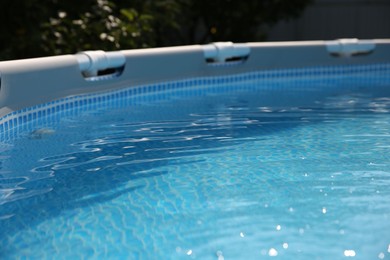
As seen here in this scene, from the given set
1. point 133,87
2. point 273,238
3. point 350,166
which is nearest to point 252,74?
point 133,87

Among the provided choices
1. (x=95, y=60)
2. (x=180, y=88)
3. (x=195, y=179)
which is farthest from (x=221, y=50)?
(x=195, y=179)

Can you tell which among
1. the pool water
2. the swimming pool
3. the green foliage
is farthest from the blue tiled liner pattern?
the green foliage

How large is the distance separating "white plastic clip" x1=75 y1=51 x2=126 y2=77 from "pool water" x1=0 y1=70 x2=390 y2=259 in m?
0.51

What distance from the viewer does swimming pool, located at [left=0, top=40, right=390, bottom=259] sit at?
234 centimetres

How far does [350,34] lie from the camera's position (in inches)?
523

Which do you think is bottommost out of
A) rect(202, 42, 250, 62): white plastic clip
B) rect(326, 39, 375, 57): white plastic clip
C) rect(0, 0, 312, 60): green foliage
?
rect(326, 39, 375, 57): white plastic clip

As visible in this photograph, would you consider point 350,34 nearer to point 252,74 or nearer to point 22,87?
point 252,74

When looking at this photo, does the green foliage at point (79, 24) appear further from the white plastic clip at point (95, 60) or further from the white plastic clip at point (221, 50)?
the white plastic clip at point (95, 60)

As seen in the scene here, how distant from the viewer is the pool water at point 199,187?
7.61ft

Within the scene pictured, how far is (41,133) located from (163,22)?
490cm

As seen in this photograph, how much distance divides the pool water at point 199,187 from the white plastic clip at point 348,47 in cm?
309

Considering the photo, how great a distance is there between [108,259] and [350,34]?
468 inches

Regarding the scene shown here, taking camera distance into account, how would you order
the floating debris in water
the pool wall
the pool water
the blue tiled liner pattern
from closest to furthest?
the pool water → the floating debris in water → the pool wall → the blue tiled liner pattern

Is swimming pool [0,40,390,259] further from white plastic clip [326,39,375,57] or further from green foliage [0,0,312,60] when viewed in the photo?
white plastic clip [326,39,375,57]
